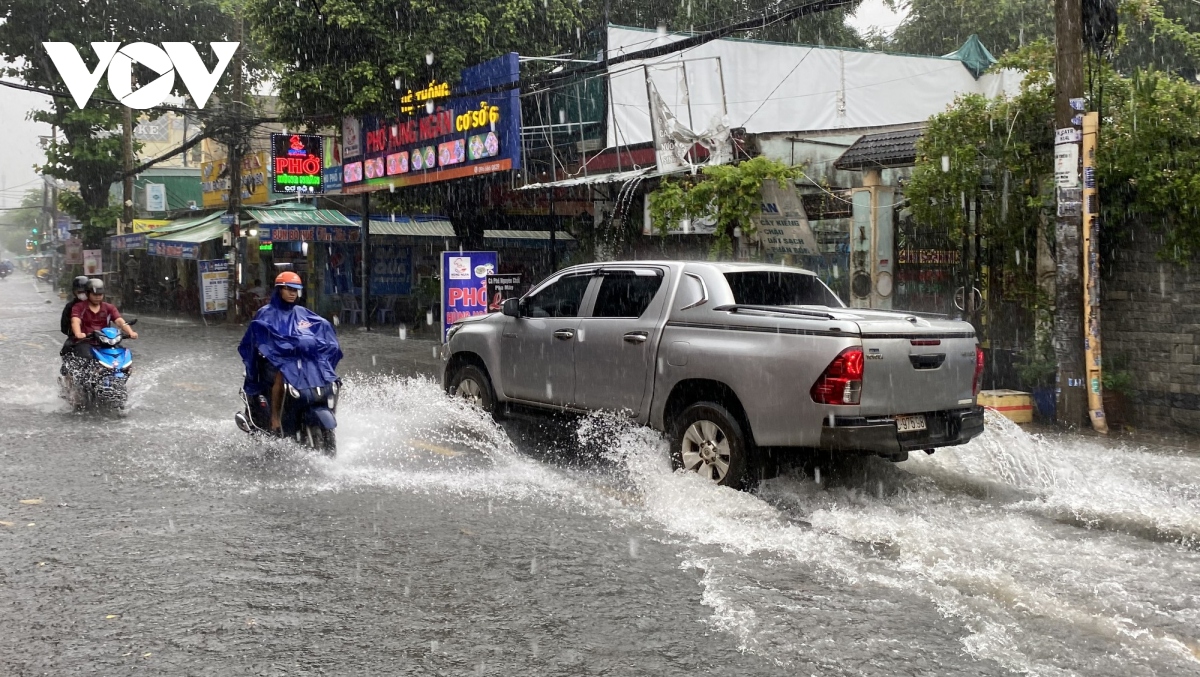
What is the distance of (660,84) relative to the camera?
22531 millimetres

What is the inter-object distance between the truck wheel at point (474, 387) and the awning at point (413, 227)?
23200mm

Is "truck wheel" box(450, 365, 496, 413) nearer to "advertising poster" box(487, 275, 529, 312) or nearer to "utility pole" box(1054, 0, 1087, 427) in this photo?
"utility pole" box(1054, 0, 1087, 427)

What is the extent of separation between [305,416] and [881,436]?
469 cm

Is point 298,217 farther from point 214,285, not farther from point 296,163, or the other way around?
point 296,163

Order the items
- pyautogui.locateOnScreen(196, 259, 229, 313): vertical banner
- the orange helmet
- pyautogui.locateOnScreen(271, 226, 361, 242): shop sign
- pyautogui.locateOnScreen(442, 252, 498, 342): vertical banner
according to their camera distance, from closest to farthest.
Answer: the orange helmet → pyautogui.locateOnScreen(442, 252, 498, 342): vertical banner → pyautogui.locateOnScreen(271, 226, 361, 242): shop sign → pyautogui.locateOnScreen(196, 259, 229, 313): vertical banner

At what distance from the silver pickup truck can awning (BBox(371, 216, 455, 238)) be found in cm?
2424

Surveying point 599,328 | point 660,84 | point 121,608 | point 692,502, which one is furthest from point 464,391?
point 660,84

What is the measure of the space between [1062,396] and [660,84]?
45.1 feet

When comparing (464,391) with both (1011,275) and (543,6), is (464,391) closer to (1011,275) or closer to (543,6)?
(1011,275)

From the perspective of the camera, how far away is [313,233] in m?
30.9

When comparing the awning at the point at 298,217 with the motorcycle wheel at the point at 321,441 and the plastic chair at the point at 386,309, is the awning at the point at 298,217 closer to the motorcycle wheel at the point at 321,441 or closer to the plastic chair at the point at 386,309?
the plastic chair at the point at 386,309

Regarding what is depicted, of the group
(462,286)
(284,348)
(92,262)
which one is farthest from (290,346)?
(92,262)

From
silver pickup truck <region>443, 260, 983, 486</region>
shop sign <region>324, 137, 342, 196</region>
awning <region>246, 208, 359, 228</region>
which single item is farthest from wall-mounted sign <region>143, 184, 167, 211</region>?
silver pickup truck <region>443, 260, 983, 486</region>

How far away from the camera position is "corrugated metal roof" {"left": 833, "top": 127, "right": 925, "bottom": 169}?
1339cm
